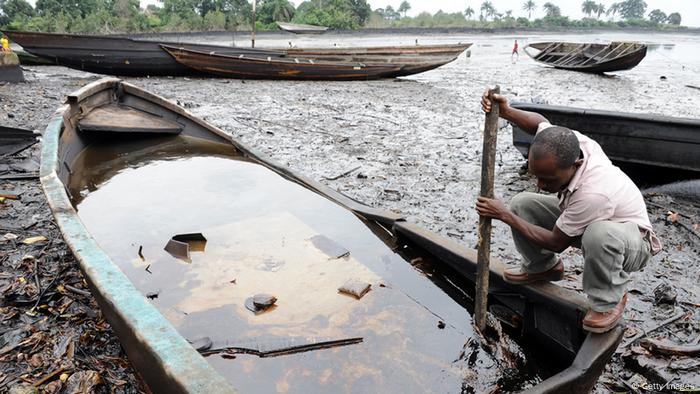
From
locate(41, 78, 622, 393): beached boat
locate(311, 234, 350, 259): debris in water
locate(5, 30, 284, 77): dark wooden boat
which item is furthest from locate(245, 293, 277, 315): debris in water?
locate(5, 30, 284, 77): dark wooden boat

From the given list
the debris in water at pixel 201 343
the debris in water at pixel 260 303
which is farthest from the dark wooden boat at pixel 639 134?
the debris in water at pixel 201 343

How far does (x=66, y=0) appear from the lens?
117 ft

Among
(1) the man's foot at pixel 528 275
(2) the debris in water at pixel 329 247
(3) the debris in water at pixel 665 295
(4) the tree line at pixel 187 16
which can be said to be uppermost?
(4) the tree line at pixel 187 16

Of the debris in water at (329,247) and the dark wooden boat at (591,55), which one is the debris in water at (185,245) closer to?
the debris in water at (329,247)

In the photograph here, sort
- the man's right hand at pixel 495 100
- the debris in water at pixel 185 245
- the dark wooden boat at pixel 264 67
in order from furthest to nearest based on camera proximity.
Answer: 1. the dark wooden boat at pixel 264 67
2. the debris in water at pixel 185 245
3. the man's right hand at pixel 495 100

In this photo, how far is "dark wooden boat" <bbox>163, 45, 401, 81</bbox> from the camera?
1368cm

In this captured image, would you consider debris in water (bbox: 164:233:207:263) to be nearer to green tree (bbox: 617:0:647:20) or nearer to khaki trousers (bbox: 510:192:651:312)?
khaki trousers (bbox: 510:192:651:312)


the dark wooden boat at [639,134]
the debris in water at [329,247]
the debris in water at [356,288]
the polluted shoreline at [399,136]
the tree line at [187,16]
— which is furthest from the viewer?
the tree line at [187,16]

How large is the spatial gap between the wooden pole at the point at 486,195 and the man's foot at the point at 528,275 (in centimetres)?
15

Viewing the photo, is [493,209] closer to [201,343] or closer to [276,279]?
[276,279]

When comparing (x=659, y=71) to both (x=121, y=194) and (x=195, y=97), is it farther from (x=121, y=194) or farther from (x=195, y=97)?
(x=121, y=194)

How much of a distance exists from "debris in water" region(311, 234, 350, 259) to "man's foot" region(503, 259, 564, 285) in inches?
56.7

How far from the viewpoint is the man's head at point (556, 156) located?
2305 millimetres

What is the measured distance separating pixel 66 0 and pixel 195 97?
33061 mm
